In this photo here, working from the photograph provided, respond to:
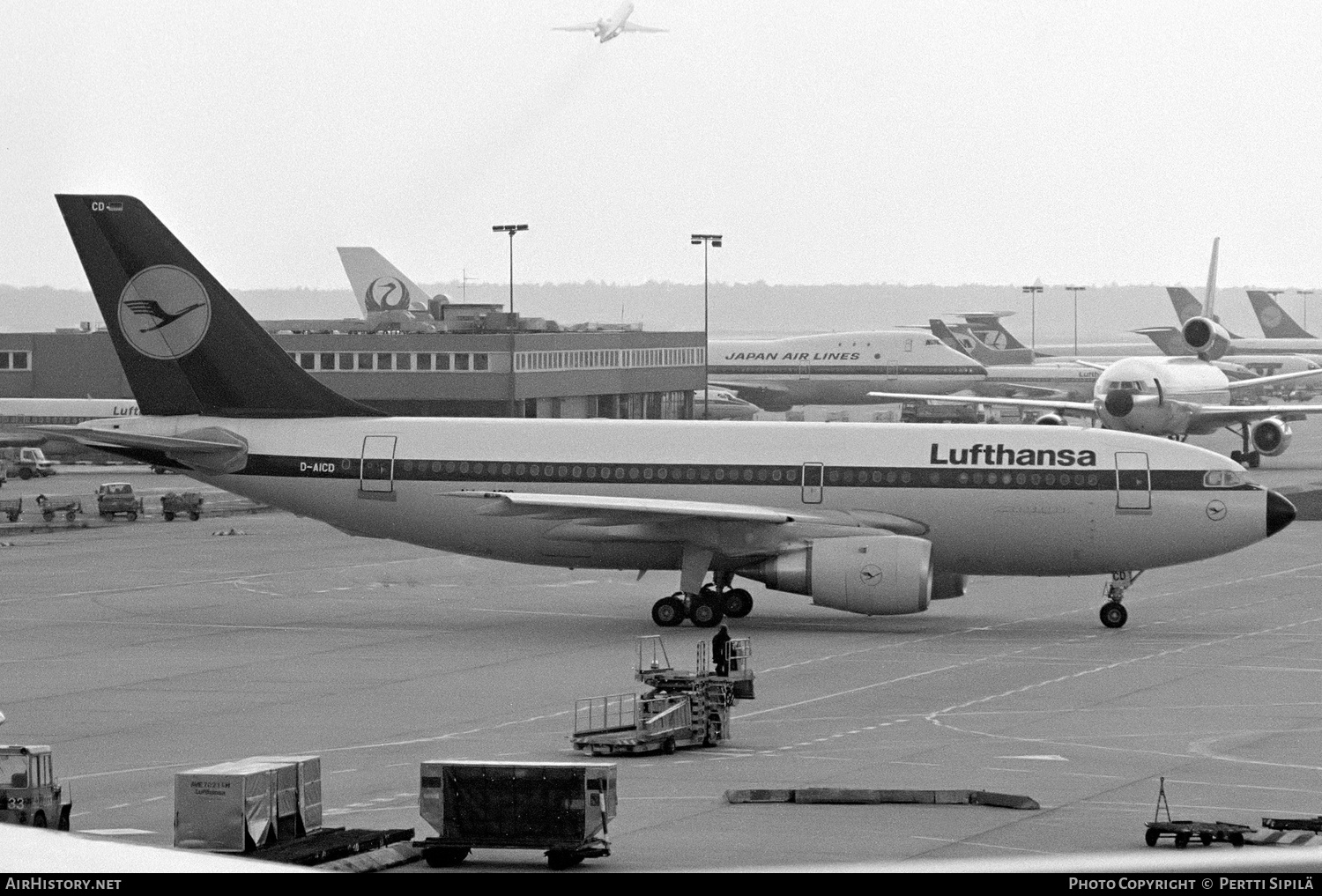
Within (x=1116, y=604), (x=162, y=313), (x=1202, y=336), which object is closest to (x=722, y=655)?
(x=1116, y=604)

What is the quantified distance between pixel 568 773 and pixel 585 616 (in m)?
22.5

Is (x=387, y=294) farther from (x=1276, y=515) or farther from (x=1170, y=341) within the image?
(x=1276, y=515)

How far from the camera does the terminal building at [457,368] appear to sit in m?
84.6

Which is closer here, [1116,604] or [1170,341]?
[1116,604]

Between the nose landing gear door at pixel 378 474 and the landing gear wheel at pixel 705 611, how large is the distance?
6.89 meters

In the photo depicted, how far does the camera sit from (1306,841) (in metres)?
18.1

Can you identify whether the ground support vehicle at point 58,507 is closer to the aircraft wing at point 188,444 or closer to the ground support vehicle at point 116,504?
the ground support vehicle at point 116,504

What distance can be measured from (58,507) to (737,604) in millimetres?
32661

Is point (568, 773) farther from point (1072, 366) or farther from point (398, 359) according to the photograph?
point (1072, 366)

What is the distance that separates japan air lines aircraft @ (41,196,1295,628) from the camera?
1524 inches

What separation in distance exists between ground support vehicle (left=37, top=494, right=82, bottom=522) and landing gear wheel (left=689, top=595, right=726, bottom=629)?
30.7m

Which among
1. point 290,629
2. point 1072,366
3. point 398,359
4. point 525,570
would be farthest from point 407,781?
point 1072,366

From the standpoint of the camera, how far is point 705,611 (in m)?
38.9

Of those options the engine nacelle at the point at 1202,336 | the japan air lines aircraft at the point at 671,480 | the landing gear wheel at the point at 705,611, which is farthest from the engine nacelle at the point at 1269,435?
the landing gear wheel at the point at 705,611
